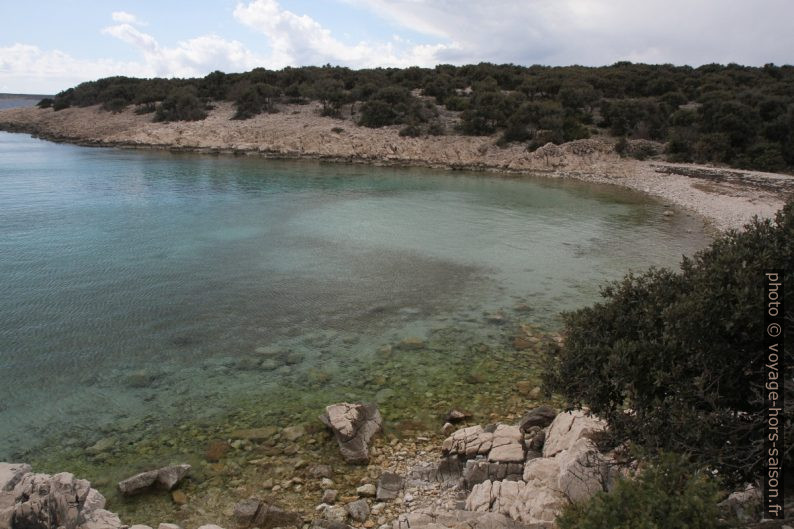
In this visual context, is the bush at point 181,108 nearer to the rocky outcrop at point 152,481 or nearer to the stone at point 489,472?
the rocky outcrop at point 152,481

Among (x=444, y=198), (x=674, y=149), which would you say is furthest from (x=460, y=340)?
(x=674, y=149)

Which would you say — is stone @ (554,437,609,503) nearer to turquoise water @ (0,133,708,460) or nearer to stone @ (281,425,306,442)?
turquoise water @ (0,133,708,460)

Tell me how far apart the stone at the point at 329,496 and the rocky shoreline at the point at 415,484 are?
0.06 ft

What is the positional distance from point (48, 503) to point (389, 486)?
473cm

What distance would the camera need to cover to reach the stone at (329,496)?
807 cm

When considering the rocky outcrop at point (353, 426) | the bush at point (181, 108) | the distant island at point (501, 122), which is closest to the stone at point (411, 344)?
the rocky outcrop at point (353, 426)

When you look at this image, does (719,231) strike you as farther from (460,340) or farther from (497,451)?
(497,451)

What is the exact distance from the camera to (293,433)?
32.0 ft

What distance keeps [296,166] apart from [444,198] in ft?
65.8

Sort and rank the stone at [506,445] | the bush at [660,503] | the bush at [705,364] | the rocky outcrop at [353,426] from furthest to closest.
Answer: the rocky outcrop at [353,426]
the stone at [506,445]
the bush at [705,364]
the bush at [660,503]

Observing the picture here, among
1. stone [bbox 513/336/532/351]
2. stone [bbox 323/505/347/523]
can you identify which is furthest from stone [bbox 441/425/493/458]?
stone [bbox 513/336/532/351]

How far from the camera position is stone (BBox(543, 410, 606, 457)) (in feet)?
26.3

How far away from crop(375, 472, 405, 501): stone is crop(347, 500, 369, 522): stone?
319 mm

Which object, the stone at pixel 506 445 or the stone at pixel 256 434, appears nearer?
the stone at pixel 506 445
